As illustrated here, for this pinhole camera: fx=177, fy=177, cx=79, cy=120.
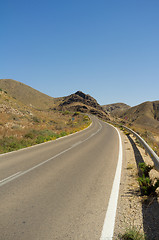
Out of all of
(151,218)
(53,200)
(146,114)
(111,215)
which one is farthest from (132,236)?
(146,114)

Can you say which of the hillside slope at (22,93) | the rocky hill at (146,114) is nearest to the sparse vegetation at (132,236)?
the hillside slope at (22,93)

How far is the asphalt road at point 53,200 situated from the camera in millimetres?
3248

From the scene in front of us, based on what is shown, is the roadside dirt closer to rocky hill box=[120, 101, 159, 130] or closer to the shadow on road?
the shadow on road

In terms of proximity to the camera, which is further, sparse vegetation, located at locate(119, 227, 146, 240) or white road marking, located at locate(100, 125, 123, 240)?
white road marking, located at locate(100, 125, 123, 240)

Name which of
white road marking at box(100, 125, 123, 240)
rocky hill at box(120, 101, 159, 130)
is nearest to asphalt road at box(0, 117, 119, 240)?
white road marking at box(100, 125, 123, 240)

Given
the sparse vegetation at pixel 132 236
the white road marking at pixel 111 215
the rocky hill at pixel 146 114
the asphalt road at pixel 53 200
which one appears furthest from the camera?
the rocky hill at pixel 146 114

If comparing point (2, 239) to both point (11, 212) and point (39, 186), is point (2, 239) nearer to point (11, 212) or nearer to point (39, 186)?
point (11, 212)

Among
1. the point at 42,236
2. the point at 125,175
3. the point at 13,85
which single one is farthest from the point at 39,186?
the point at 13,85

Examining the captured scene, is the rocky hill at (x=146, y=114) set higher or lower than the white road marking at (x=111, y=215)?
higher

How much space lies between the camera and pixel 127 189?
5398mm

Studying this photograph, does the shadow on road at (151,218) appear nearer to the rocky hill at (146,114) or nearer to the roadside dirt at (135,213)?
the roadside dirt at (135,213)

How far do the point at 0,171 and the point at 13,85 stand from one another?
13249 centimetres

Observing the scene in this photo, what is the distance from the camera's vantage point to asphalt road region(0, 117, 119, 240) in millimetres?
3248

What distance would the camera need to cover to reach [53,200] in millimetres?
4535
